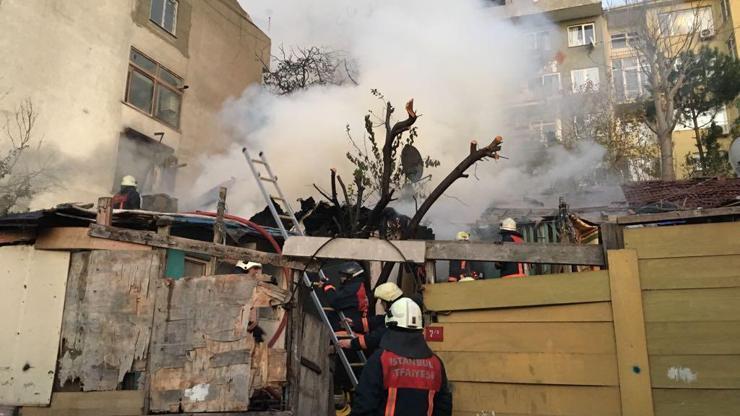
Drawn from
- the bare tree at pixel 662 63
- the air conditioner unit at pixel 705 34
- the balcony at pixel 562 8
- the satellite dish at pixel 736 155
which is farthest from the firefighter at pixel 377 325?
the air conditioner unit at pixel 705 34

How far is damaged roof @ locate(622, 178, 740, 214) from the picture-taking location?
711 centimetres

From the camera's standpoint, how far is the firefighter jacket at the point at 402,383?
3.34m

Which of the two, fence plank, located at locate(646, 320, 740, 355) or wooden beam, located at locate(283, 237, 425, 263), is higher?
wooden beam, located at locate(283, 237, 425, 263)

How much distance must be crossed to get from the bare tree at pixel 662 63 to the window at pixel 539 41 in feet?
13.3

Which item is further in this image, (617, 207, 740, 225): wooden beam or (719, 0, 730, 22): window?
(719, 0, 730, 22): window

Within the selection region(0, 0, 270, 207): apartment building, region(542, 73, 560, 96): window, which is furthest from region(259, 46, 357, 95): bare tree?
region(542, 73, 560, 96): window

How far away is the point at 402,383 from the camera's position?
3396 mm

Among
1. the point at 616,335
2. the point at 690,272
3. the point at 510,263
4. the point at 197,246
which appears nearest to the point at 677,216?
the point at 690,272

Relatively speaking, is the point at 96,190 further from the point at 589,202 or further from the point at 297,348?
the point at 589,202

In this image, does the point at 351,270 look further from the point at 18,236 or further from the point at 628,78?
the point at 628,78

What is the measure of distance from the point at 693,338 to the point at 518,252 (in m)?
1.36

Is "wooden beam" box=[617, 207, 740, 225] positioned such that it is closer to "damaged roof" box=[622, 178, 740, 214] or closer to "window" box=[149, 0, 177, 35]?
"damaged roof" box=[622, 178, 740, 214]

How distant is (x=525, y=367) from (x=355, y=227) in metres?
4.79

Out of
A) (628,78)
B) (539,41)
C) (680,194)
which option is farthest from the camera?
(539,41)
